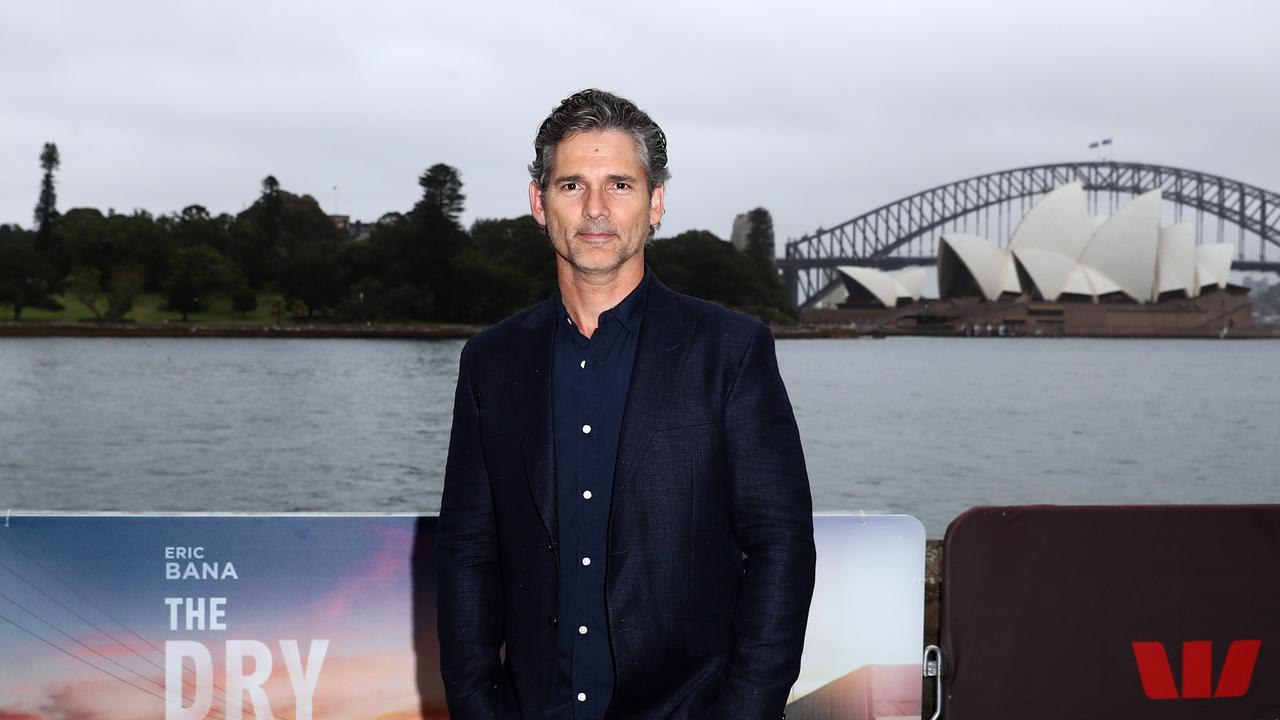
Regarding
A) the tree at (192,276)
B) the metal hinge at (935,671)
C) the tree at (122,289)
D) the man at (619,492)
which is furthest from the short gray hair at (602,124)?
the tree at (122,289)

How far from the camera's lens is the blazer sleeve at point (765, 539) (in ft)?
5.80

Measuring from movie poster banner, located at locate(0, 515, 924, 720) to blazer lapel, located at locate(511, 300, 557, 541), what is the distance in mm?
789

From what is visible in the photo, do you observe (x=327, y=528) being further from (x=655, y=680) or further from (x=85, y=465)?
(x=85, y=465)

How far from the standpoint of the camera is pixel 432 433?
2922cm

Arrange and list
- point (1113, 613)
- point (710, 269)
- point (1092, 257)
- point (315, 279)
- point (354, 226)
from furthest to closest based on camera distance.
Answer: point (354, 226) < point (710, 269) < point (1092, 257) < point (315, 279) < point (1113, 613)

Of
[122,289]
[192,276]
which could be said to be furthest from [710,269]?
[122,289]

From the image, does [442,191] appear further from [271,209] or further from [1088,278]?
[1088,278]

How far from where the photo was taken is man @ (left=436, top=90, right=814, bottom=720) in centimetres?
181

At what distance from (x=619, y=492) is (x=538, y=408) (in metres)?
0.20

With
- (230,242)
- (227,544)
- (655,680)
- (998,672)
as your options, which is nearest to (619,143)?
(655,680)

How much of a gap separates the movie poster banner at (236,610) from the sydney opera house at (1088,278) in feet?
278

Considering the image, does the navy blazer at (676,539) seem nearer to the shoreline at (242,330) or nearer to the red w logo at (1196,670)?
the red w logo at (1196,670)

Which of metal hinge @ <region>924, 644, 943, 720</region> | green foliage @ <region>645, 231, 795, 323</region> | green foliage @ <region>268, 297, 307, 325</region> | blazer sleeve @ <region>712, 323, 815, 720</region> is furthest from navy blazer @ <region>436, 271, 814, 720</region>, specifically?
green foliage @ <region>645, 231, 795, 323</region>

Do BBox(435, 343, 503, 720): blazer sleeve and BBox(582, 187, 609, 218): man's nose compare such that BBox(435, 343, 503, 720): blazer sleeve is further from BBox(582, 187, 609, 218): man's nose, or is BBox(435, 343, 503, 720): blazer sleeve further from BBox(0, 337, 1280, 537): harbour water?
BBox(0, 337, 1280, 537): harbour water
